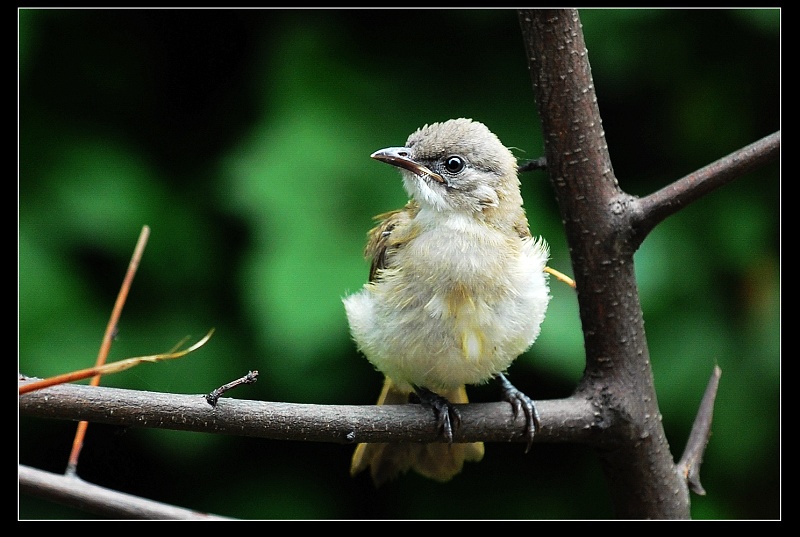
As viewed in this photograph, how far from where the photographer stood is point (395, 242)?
2139mm

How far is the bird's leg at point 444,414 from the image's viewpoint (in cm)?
184

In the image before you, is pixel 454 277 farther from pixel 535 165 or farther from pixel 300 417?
pixel 300 417

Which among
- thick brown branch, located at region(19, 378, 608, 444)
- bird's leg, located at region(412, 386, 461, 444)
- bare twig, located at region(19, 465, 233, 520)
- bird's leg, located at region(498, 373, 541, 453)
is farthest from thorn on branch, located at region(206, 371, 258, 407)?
bird's leg, located at region(498, 373, 541, 453)

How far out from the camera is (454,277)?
6.53ft

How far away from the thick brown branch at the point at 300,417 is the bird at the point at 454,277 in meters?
0.06

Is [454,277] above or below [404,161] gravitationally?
below

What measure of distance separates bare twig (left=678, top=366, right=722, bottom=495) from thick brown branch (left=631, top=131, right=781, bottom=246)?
0.44m

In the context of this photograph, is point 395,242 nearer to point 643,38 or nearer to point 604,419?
point 604,419

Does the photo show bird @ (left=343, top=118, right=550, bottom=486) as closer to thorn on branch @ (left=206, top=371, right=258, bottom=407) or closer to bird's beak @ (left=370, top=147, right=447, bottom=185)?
bird's beak @ (left=370, top=147, right=447, bottom=185)

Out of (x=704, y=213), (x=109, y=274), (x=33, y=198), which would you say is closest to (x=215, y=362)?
(x=109, y=274)

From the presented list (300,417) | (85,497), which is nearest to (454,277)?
(300,417)

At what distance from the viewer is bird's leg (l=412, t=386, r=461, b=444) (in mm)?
1837

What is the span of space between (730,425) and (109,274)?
2.20 metres

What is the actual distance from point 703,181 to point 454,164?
0.59 meters
